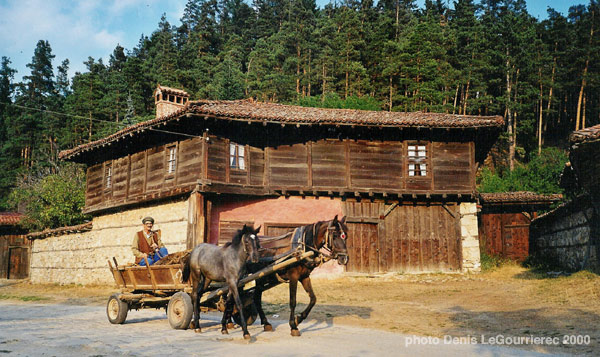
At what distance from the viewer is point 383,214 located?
64.7 ft

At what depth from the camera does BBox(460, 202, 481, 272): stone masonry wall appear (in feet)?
64.8

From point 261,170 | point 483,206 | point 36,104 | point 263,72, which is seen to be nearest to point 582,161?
point 483,206

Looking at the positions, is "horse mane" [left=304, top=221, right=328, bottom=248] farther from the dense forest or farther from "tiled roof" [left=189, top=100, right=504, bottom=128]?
the dense forest

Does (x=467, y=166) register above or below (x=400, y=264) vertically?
above

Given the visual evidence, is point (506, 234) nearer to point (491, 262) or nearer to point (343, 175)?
point (491, 262)

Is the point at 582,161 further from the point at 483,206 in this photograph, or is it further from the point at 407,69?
the point at 407,69

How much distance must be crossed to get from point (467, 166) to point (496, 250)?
17.5 ft

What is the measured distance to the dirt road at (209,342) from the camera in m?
6.23

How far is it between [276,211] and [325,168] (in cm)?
269

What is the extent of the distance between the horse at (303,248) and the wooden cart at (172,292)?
0.14 meters

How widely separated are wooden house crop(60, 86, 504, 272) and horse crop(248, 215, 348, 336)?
998cm

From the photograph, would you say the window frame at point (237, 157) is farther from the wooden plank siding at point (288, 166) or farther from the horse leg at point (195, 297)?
the horse leg at point (195, 297)

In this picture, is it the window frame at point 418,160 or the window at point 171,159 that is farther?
the window frame at point 418,160

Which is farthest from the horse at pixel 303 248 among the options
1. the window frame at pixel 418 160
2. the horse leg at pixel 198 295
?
the window frame at pixel 418 160
